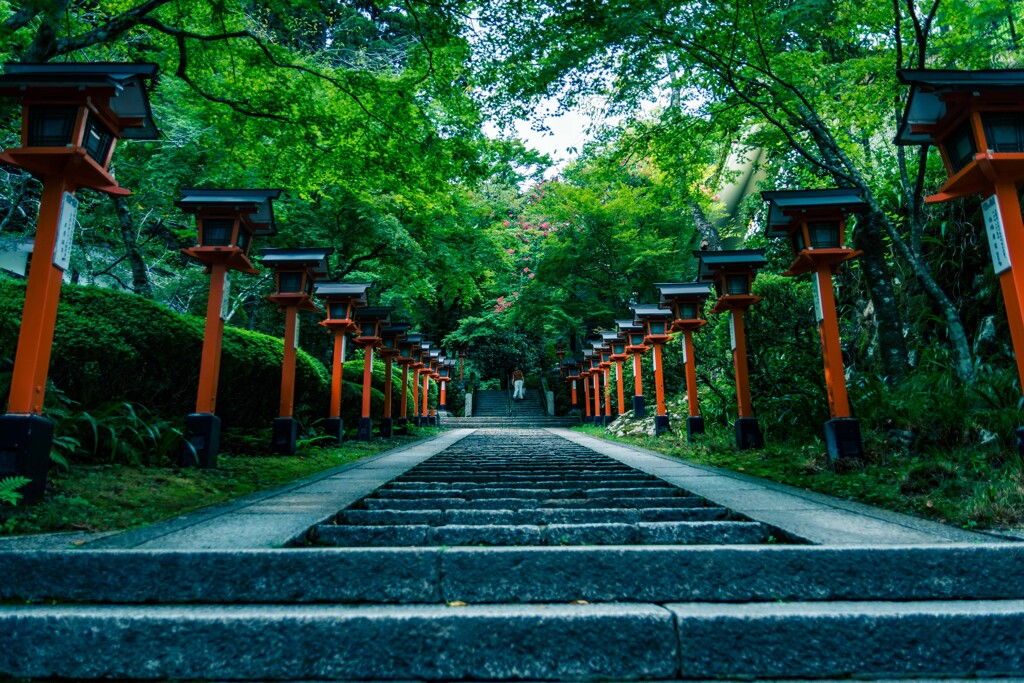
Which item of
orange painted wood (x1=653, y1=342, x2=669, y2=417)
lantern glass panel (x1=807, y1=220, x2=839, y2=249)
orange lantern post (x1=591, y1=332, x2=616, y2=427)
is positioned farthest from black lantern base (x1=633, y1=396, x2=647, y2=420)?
lantern glass panel (x1=807, y1=220, x2=839, y2=249)

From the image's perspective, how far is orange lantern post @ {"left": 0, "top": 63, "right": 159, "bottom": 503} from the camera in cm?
365

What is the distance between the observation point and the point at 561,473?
5.78 metres

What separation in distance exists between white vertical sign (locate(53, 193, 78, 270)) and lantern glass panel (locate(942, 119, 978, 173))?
23.3 feet

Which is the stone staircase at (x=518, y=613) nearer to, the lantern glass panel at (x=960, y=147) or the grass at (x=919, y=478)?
the grass at (x=919, y=478)

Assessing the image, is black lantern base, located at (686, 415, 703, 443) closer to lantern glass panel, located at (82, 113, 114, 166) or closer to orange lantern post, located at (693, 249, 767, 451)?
orange lantern post, located at (693, 249, 767, 451)

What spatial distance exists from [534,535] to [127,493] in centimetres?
339

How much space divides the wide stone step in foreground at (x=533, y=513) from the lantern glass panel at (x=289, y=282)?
15.2ft

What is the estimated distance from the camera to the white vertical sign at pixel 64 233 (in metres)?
3.96

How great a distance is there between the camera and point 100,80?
4066 millimetres

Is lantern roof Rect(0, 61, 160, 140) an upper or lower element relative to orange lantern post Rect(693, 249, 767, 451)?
upper

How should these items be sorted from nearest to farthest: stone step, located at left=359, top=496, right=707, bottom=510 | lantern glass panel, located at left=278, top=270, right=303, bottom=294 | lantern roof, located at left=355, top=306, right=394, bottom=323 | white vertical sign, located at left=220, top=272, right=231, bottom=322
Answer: stone step, located at left=359, top=496, right=707, bottom=510 < white vertical sign, located at left=220, top=272, right=231, bottom=322 < lantern glass panel, located at left=278, top=270, right=303, bottom=294 < lantern roof, located at left=355, top=306, right=394, bottom=323

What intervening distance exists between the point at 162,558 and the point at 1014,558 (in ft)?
12.7

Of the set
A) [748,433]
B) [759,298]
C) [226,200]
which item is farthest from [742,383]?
[226,200]

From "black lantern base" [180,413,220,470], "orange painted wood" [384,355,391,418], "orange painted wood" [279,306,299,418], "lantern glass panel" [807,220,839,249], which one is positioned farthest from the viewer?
"orange painted wood" [384,355,391,418]
